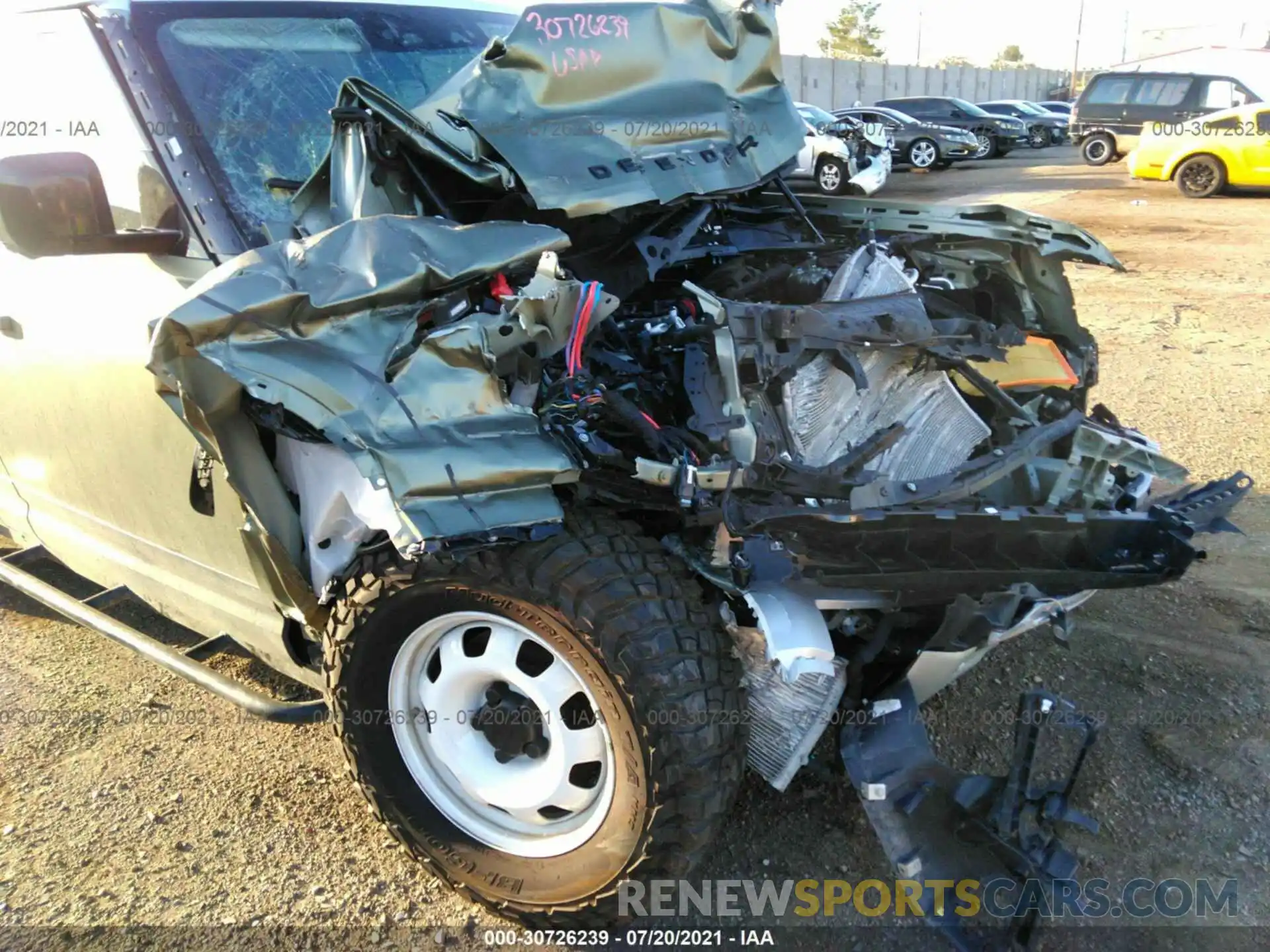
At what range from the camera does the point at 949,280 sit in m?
3.67

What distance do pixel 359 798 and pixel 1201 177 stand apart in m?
17.2

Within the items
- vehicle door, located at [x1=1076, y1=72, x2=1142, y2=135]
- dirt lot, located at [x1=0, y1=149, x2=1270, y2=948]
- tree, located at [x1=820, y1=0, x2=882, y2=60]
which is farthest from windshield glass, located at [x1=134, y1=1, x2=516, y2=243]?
tree, located at [x1=820, y1=0, x2=882, y2=60]

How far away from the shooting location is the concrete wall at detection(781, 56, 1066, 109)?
3494cm

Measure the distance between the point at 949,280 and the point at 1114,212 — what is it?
41.5 ft

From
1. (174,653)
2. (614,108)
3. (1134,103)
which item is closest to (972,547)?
(614,108)

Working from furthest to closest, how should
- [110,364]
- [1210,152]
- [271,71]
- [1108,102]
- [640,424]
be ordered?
[1108,102]
[1210,152]
[271,71]
[110,364]
[640,424]

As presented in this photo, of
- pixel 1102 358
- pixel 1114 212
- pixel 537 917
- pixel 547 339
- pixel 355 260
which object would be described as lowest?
pixel 1114 212

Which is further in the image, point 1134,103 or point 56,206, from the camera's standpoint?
point 1134,103

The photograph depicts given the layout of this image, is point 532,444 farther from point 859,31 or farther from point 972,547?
point 859,31

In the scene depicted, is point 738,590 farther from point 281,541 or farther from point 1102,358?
point 1102,358

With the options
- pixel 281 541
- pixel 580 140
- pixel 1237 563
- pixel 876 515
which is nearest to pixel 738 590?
pixel 876 515

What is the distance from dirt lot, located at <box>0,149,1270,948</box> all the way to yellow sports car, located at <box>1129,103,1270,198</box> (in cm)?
1349

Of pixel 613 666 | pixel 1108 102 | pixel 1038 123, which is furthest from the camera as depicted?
pixel 1038 123

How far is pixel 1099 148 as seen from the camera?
2056cm
